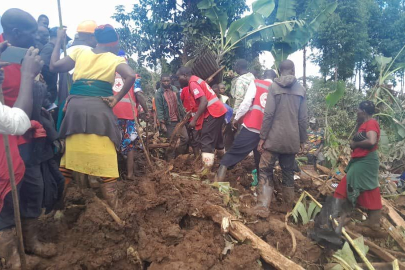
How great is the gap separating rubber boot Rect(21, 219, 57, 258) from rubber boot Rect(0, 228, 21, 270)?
161 mm

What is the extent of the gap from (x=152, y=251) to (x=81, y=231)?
27.4 inches

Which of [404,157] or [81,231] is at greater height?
[81,231]

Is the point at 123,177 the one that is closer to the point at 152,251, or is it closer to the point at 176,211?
the point at 176,211

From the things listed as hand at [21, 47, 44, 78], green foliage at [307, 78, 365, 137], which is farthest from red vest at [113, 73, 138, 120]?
green foliage at [307, 78, 365, 137]

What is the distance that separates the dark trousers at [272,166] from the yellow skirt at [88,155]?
200 cm

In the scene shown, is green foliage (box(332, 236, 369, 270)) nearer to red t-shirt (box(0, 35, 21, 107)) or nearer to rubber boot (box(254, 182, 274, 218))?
rubber boot (box(254, 182, 274, 218))

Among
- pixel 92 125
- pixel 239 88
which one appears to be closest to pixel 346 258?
pixel 92 125

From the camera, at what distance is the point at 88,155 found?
2734mm

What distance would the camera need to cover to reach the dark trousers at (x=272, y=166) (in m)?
3.93

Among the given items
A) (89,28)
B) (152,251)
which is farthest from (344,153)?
(89,28)

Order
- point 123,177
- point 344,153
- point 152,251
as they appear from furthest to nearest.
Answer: point 344,153 → point 123,177 → point 152,251

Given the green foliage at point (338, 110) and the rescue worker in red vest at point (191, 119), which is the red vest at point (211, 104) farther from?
the green foliage at point (338, 110)

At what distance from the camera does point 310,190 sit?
4.76m

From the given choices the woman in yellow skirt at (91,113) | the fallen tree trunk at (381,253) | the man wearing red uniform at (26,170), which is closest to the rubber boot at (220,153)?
the fallen tree trunk at (381,253)
